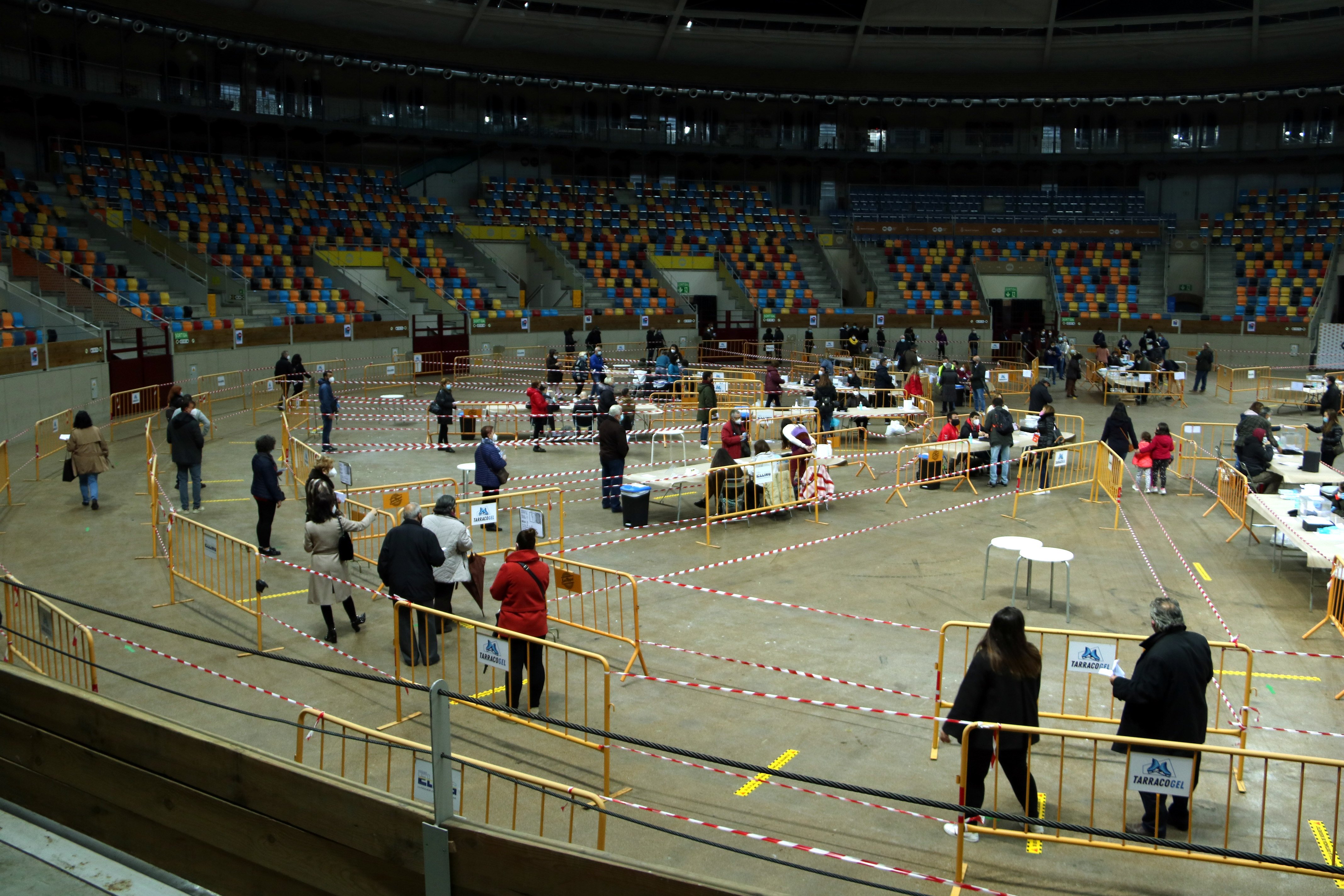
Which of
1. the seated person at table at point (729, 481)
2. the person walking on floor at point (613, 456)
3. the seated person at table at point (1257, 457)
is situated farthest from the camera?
the seated person at table at point (1257, 457)

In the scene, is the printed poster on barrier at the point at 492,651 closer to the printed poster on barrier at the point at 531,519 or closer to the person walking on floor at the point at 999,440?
the printed poster on barrier at the point at 531,519

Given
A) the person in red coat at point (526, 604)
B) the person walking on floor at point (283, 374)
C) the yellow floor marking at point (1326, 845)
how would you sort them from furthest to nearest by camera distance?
the person walking on floor at point (283, 374) → the person in red coat at point (526, 604) → the yellow floor marking at point (1326, 845)

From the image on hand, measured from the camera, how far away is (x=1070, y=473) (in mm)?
20547

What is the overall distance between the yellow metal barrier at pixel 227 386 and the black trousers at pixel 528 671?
22.6m

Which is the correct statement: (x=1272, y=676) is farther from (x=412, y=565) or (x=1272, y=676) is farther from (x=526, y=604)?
(x=412, y=565)

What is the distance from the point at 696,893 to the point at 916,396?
23.8 meters

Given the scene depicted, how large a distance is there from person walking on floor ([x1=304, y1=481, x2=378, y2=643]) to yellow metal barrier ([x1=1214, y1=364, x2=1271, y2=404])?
26.3 m

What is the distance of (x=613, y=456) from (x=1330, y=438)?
1286 cm

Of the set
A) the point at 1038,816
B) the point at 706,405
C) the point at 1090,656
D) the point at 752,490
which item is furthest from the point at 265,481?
the point at 706,405

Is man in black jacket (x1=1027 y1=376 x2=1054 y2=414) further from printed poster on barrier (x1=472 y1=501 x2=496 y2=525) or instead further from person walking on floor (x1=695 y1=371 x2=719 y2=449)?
printed poster on barrier (x1=472 y1=501 x2=496 y2=525)

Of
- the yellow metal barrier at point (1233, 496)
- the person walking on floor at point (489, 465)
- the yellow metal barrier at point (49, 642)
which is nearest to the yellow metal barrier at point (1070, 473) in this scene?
the yellow metal barrier at point (1233, 496)

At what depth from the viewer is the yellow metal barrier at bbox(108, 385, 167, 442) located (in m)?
25.1

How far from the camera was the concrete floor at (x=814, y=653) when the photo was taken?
294 inches

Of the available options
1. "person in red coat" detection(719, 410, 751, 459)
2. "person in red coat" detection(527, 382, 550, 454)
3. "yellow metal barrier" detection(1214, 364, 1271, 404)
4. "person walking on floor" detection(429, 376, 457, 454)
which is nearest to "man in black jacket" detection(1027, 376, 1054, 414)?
"person in red coat" detection(719, 410, 751, 459)
